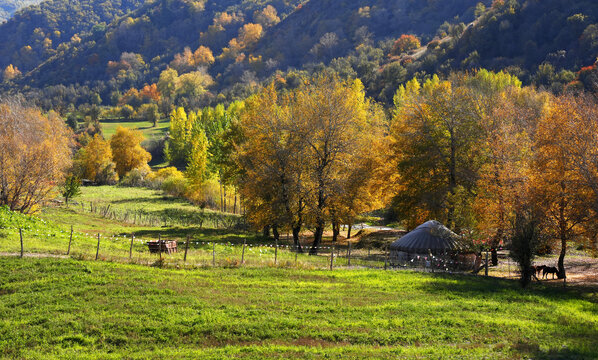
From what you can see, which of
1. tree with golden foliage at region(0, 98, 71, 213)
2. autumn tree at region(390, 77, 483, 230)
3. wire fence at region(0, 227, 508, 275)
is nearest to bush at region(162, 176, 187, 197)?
tree with golden foliage at region(0, 98, 71, 213)

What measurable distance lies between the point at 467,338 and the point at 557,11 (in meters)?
146

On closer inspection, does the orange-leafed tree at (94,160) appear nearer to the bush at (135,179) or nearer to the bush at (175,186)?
the bush at (135,179)

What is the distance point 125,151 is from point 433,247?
92.8m

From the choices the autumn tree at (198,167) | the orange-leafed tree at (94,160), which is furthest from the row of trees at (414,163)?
the orange-leafed tree at (94,160)

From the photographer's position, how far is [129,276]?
22.0 meters

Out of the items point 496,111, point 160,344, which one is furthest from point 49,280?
point 496,111

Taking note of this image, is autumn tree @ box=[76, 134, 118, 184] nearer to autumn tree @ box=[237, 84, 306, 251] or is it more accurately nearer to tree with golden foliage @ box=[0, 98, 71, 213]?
tree with golden foliage @ box=[0, 98, 71, 213]

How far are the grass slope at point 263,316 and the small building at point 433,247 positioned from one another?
9.31 meters

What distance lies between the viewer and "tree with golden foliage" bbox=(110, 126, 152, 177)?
113 m

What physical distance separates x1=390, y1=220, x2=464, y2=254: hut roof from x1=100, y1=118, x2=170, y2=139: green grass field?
12367 cm

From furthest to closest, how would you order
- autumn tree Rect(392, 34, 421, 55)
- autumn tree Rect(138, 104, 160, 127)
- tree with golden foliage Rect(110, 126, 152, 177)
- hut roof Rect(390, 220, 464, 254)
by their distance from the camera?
autumn tree Rect(392, 34, 421, 55), autumn tree Rect(138, 104, 160, 127), tree with golden foliage Rect(110, 126, 152, 177), hut roof Rect(390, 220, 464, 254)

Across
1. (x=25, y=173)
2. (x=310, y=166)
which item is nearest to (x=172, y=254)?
(x=310, y=166)

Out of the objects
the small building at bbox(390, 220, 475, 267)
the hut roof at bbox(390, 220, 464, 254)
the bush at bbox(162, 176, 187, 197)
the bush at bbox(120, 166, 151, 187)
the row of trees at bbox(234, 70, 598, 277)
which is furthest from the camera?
the bush at bbox(120, 166, 151, 187)

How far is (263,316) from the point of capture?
17.5 m
